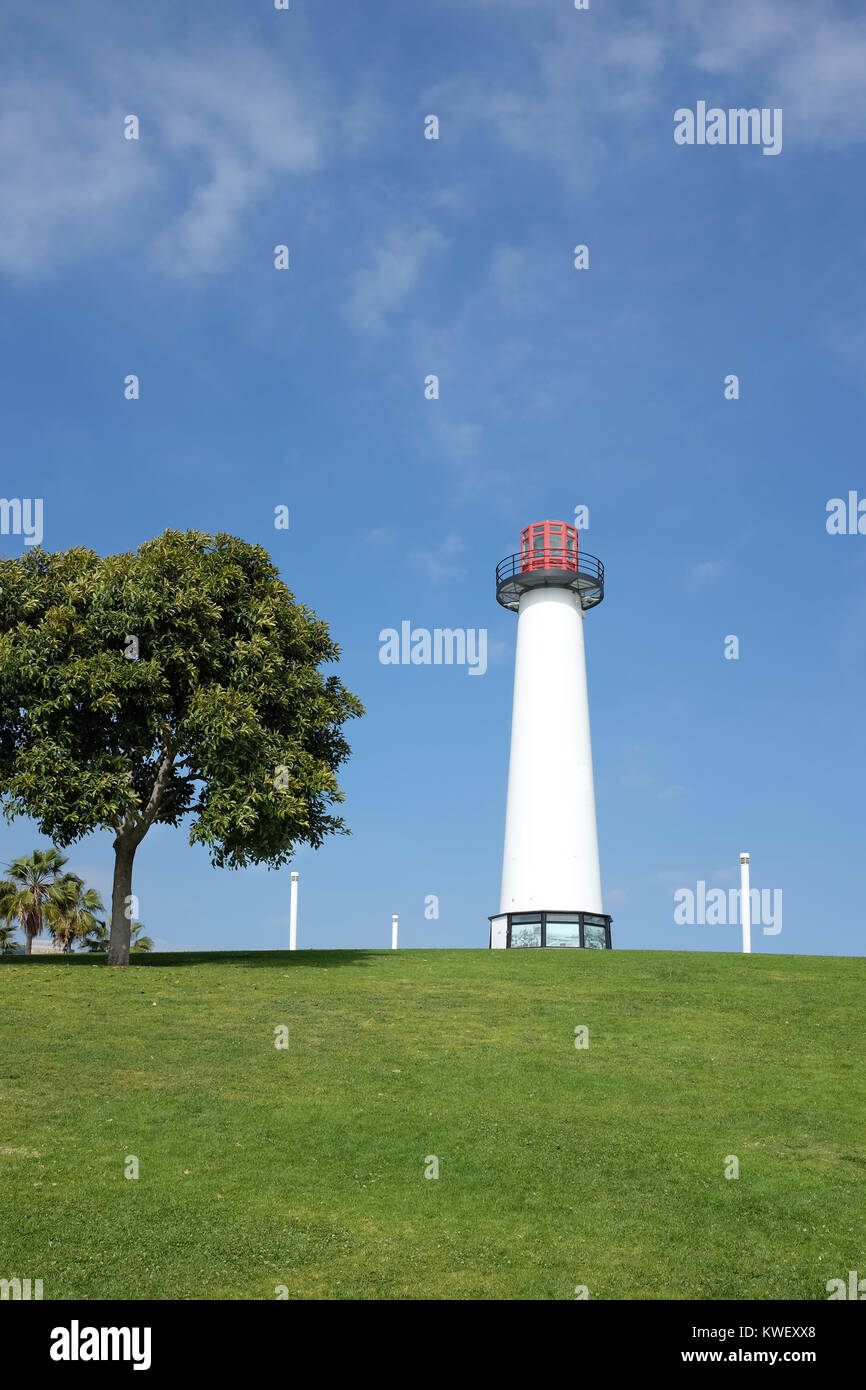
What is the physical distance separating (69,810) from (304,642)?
1013cm

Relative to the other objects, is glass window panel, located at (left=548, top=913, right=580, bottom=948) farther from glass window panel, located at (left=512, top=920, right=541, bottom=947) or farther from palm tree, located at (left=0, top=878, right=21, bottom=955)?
palm tree, located at (left=0, top=878, right=21, bottom=955)

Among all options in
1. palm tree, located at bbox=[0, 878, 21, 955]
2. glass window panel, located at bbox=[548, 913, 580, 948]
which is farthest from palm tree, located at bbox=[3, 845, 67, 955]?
glass window panel, located at bbox=[548, 913, 580, 948]

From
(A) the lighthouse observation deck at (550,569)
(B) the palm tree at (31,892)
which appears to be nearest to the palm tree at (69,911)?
(B) the palm tree at (31,892)

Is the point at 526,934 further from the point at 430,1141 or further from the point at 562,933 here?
the point at 430,1141

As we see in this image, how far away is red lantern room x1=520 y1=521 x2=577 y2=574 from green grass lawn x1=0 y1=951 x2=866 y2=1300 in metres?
26.9

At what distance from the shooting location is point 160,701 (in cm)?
3744

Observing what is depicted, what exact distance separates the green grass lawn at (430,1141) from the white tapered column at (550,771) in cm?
1832

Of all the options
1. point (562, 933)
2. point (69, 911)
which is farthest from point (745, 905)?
point (69, 911)

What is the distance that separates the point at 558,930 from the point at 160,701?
21.5 meters

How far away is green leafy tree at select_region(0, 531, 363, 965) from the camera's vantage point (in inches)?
1421
